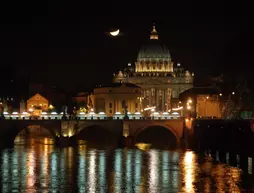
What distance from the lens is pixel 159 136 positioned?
161750 millimetres

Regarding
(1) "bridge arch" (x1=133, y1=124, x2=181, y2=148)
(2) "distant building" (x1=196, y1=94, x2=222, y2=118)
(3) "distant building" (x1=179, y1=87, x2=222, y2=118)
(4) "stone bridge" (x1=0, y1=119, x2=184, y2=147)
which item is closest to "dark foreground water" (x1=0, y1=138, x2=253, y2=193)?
(4) "stone bridge" (x1=0, y1=119, x2=184, y2=147)

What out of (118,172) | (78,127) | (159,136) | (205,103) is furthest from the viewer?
(205,103)

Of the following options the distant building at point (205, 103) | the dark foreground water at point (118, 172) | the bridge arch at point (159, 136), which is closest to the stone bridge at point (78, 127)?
the bridge arch at point (159, 136)

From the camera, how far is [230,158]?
361ft

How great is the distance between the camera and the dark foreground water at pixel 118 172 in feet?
293

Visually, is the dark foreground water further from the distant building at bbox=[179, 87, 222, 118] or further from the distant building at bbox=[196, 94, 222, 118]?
the distant building at bbox=[179, 87, 222, 118]

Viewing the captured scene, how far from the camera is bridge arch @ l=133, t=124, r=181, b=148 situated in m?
142

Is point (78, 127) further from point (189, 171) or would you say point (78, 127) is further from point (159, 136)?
point (189, 171)

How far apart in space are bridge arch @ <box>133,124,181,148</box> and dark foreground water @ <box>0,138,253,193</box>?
646 inches

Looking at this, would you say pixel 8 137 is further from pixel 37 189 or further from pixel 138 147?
pixel 37 189

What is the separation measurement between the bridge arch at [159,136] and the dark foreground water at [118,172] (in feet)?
53.8

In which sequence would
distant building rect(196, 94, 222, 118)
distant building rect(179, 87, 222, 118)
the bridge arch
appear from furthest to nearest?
distant building rect(179, 87, 222, 118)
distant building rect(196, 94, 222, 118)
the bridge arch

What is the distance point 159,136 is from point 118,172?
200 ft

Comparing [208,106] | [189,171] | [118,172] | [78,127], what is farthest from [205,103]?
[118,172]
